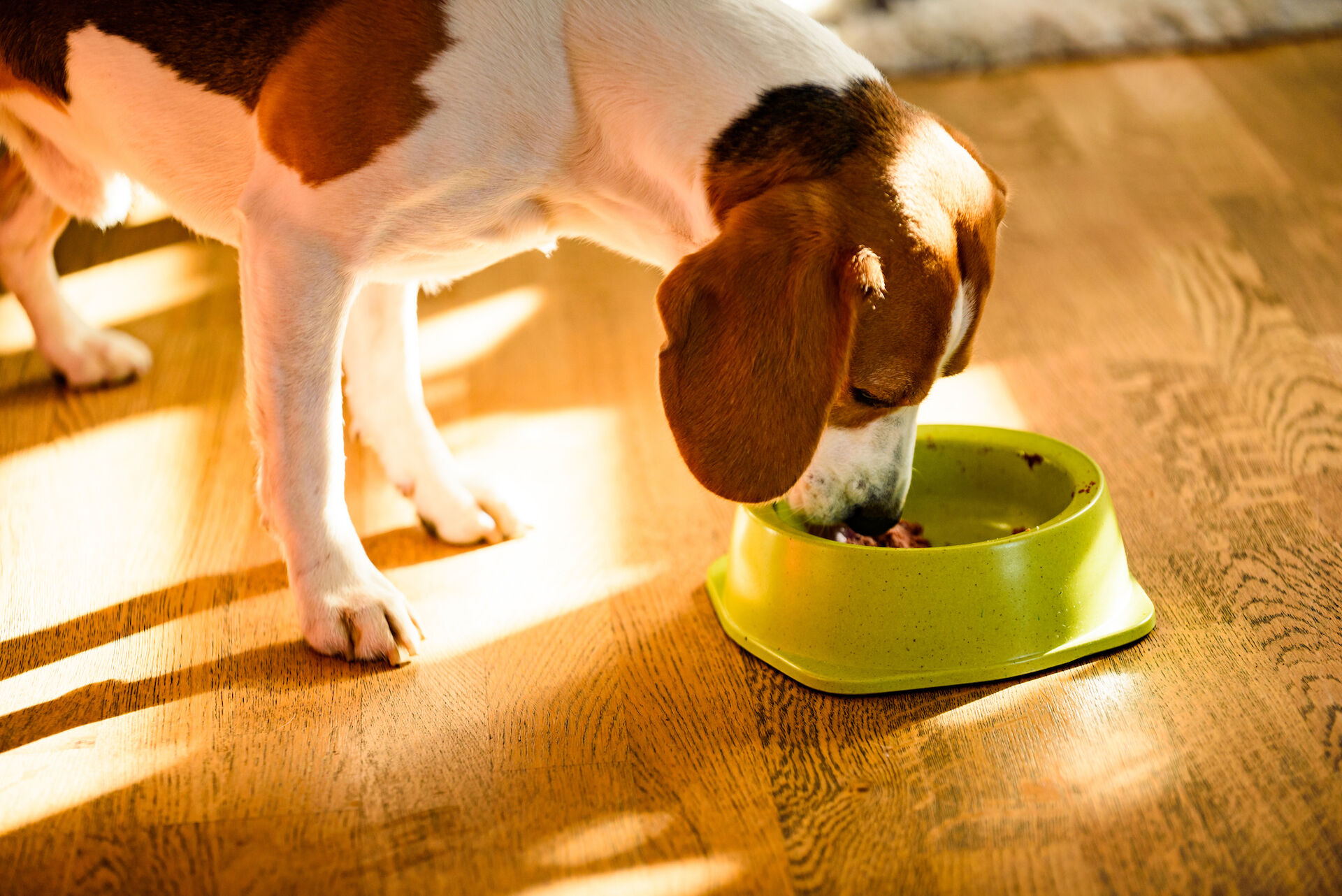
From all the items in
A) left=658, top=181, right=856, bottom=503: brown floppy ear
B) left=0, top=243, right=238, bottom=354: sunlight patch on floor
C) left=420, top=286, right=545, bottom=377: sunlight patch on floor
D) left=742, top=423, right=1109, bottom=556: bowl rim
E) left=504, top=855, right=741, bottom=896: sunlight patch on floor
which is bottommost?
left=0, top=243, right=238, bottom=354: sunlight patch on floor

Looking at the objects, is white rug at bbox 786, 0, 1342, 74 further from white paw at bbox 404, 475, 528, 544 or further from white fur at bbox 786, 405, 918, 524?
white fur at bbox 786, 405, 918, 524

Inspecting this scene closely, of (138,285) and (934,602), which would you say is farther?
(138,285)

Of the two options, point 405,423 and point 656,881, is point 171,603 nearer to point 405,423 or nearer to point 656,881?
point 405,423

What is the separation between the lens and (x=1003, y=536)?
1907 millimetres

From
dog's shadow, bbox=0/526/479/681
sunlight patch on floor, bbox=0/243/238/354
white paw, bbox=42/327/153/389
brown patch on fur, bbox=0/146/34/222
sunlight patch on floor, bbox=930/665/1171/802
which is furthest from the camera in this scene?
sunlight patch on floor, bbox=0/243/238/354

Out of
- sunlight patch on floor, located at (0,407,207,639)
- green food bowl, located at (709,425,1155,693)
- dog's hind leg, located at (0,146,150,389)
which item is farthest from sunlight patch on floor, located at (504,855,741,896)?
dog's hind leg, located at (0,146,150,389)

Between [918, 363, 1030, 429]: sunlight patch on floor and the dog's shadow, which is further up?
the dog's shadow

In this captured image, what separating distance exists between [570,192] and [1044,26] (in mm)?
3246

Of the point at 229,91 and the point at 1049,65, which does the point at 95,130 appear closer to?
the point at 229,91

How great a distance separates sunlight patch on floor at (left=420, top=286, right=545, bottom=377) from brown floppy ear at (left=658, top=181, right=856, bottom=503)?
1.38 m

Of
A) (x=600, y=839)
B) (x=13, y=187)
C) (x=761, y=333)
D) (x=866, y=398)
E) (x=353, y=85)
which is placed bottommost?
(x=600, y=839)

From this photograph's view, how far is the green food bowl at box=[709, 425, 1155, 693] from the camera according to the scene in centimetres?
169

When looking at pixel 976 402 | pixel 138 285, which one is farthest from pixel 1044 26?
pixel 138 285

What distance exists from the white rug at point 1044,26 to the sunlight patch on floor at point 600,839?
3.30 metres
